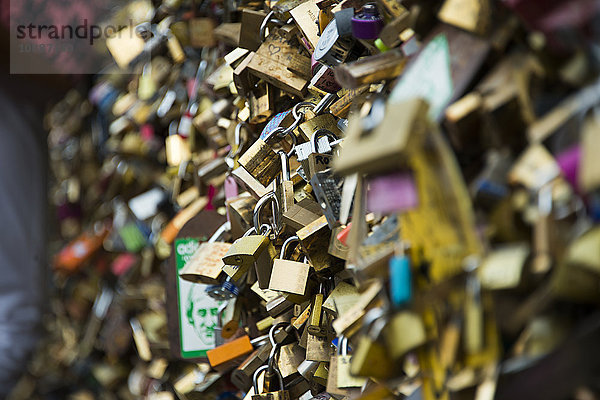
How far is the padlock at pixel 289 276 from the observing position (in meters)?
0.88

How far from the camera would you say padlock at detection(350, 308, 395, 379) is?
0.60 meters

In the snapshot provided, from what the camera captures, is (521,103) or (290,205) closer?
(521,103)

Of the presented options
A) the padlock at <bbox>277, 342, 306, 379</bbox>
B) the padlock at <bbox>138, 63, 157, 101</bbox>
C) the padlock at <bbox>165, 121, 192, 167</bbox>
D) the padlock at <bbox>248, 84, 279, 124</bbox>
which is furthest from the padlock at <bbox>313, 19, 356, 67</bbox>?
the padlock at <bbox>138, 63, 157, 101</bbox>

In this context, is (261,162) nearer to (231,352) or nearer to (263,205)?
(263,205)

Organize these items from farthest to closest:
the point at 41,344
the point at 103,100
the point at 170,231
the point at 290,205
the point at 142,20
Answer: the point at 41,344 → the point at 103,100 → the point at 142,20 → the point at 170,231 → the point at 290,205

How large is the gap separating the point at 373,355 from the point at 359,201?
0.53 ft

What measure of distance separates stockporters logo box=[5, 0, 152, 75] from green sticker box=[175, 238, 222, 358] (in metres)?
0.66

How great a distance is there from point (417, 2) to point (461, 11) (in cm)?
6

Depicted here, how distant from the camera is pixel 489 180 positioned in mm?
544

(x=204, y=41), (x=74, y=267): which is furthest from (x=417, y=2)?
(x=74, y=267)

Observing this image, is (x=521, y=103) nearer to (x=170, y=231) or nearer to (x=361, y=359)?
(x=361, y=359)

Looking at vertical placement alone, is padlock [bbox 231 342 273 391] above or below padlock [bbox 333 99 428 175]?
below

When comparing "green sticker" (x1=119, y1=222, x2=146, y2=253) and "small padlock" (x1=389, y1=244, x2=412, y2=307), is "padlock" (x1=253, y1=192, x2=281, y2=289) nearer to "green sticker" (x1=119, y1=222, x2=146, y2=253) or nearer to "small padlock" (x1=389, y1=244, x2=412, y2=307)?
"small padlock" (x1=389, y1=244, x2=412, y2=307)

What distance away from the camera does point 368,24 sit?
2.55 feet
